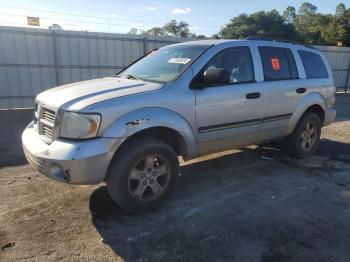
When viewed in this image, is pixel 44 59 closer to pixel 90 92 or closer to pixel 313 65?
pixel 90 92

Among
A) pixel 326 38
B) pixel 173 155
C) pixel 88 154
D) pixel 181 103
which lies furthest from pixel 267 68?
pixel 326 38

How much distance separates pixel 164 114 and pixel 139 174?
28.0 inches

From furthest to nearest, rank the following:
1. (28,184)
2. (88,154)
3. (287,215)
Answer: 1. (28,184)
2. (287,215)
3. (88,154)

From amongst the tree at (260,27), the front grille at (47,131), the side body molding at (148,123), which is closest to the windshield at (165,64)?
the side body molding at (148,123)

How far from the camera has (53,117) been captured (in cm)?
357

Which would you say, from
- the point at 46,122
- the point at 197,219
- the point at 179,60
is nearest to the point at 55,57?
the point at 179,60

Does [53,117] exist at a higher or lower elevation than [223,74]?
lower

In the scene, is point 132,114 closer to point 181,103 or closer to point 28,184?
point 181,103

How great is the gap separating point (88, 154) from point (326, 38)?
55959 mm

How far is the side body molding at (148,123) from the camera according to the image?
3.44m

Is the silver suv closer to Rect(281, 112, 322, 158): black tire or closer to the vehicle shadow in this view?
Rect(281, 112, 322, 158): black tire

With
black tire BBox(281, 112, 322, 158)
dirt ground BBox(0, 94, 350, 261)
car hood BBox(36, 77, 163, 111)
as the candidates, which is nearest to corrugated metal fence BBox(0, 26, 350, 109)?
dirt ground BBox(0, 94, 350, 261)

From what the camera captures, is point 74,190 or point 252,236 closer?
point 252,236

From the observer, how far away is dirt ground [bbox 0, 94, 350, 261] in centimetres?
309
